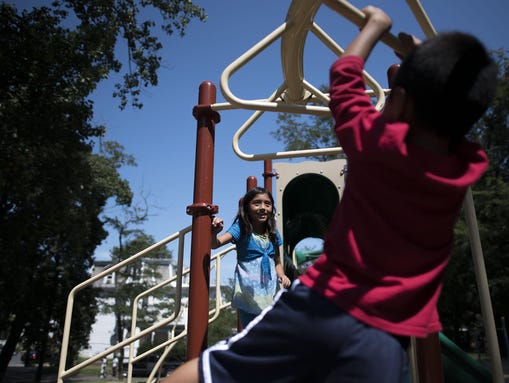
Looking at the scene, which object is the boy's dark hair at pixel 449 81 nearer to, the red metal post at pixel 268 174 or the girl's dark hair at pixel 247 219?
the girl's dark hair at pixel 247 219

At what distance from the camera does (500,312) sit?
16000 mm

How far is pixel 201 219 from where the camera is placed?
2061 millimetres

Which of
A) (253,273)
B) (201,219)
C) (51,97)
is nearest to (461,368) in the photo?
(253,273)

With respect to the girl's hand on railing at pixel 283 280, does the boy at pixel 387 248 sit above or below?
below

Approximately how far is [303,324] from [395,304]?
18 cm

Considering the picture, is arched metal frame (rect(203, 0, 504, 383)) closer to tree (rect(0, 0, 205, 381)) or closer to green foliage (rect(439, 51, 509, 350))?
tree (rect(0, 0, 205, 381))

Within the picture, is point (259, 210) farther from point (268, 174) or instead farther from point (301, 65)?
point (268, 174)

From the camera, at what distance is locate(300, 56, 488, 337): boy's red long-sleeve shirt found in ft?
2.75

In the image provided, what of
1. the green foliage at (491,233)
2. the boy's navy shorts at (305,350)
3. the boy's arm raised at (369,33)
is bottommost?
the boy's navy shorts at (305,350)

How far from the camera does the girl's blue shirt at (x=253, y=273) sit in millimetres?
2426

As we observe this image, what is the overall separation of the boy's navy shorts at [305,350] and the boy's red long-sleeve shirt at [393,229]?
0.03 m

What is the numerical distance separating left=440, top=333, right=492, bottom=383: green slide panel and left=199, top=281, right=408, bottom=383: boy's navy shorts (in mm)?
2302

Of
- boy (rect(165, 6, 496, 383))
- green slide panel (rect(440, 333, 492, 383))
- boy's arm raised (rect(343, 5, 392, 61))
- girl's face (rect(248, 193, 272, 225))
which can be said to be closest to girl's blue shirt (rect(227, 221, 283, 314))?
girl's face (rect(248, 193, 272, 225))

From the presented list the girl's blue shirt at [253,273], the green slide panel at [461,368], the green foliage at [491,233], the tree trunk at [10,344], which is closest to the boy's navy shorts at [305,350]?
the girl's blue shirt at [253,273]
